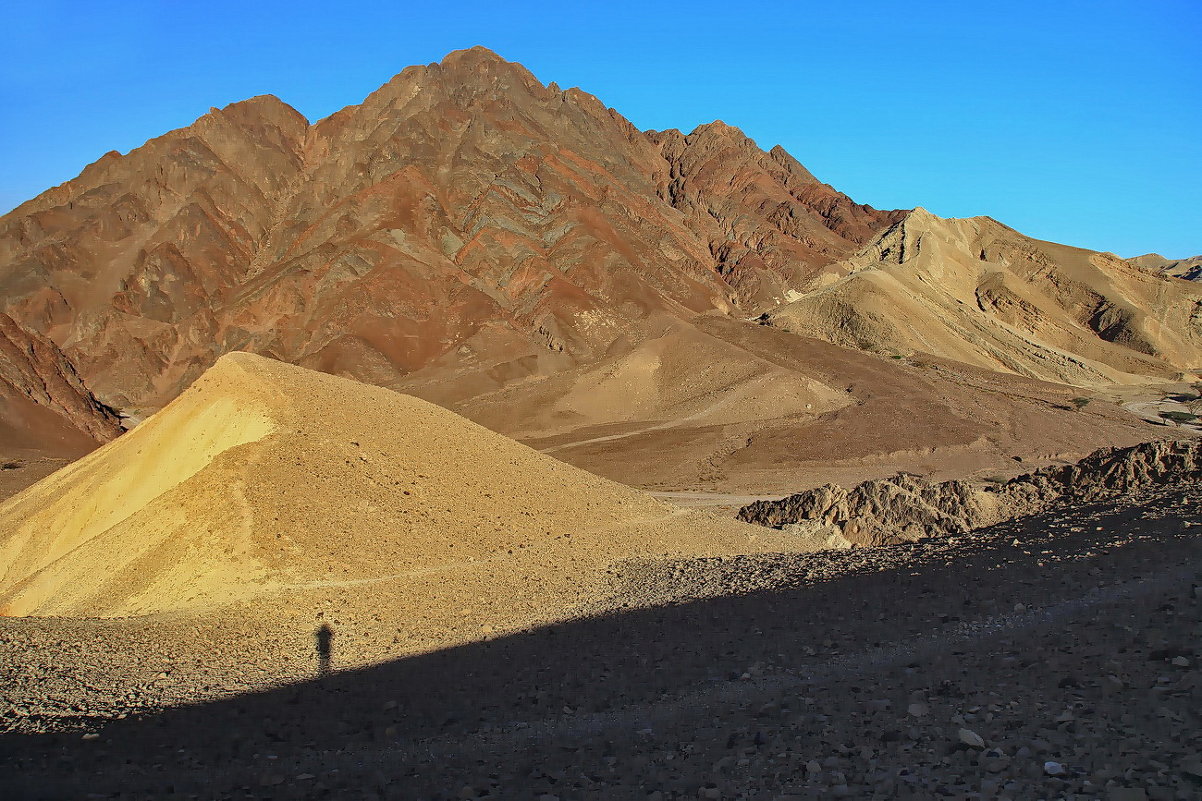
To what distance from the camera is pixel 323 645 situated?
35.5 feet

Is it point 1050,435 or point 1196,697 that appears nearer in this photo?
point 1196,697

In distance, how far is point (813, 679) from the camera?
7609mm

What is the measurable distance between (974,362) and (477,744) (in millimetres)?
62379

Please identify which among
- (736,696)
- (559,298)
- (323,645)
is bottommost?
(736,696)

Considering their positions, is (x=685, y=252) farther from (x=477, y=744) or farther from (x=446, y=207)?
(x=477, y=744)

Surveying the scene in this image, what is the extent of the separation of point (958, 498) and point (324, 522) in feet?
39.7

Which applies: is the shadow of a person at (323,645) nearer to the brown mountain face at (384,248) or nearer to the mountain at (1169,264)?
the brown mountain face at (384,248)

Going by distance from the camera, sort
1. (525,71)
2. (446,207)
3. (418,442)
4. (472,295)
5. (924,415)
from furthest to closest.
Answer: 1. (525,71)
2. (446,207)
3. (472,295)
4. (924,415)
5. (418,442)

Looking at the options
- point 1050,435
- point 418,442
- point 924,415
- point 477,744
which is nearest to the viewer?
point 477,744

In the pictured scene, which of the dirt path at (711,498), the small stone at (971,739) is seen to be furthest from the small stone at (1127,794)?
the dirt path at (711,498)

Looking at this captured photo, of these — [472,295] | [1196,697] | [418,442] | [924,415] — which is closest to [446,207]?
[472,295]

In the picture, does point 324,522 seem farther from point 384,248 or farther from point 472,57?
point 472,57

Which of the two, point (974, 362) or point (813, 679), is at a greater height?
point (974, 362)

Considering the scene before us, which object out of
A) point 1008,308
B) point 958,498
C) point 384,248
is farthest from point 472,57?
point 958,498
